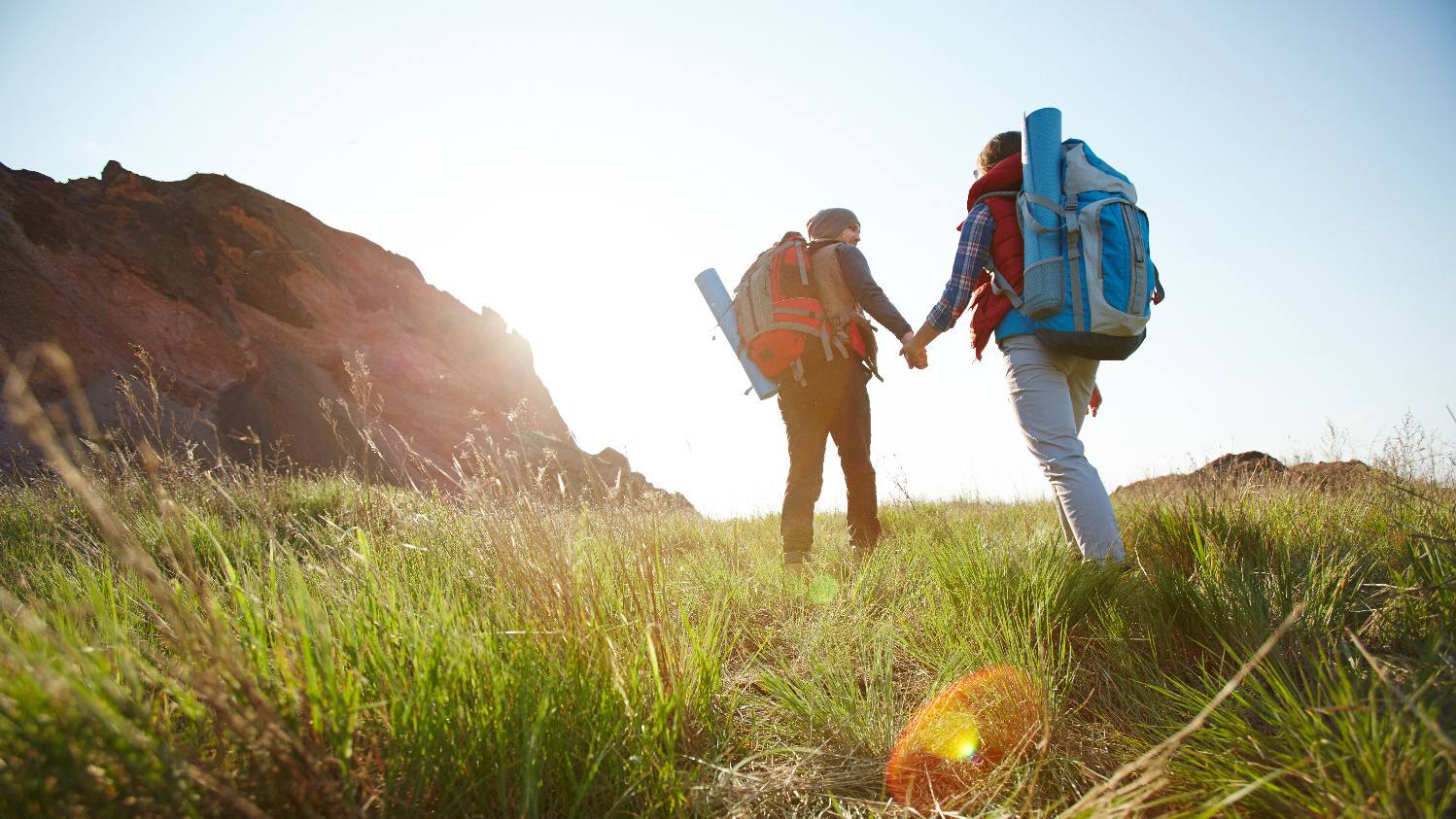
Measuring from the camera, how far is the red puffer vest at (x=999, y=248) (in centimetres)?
273

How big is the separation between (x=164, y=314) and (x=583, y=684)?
789 inches

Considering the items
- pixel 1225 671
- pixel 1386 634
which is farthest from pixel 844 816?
pixel 1386 634

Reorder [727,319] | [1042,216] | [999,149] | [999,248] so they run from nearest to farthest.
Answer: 1. [1042,216]
2. [999,248]
3. [999,149]
4. [727,319]

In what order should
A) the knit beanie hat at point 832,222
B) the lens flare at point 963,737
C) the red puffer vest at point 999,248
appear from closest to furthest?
the lens flare at point 963,737 < the red puffer vest at point 999,248 < the knit beanie hat at point 832,222

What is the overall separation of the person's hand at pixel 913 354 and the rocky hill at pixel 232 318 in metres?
7.80

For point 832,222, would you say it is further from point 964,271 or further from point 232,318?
point 232,318

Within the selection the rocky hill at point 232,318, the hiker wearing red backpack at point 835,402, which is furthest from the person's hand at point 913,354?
the rocky hill at point 232,318

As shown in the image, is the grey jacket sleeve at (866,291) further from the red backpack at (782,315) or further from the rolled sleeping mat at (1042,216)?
the rolled sleeping mat at (1042,216)

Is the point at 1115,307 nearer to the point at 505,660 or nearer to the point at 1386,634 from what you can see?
the point at 1386,634

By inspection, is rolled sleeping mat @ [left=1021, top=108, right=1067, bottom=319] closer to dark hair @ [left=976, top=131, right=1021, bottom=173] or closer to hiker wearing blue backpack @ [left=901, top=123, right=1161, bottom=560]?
hiker wearing blue backpack @ [left=901, top=123, right=1161, bottom=560]

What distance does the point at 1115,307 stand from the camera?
2445 millimetres

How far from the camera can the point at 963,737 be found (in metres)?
1.42

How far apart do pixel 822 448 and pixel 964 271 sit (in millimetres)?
1397

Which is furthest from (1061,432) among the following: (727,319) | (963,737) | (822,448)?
(727,319)
